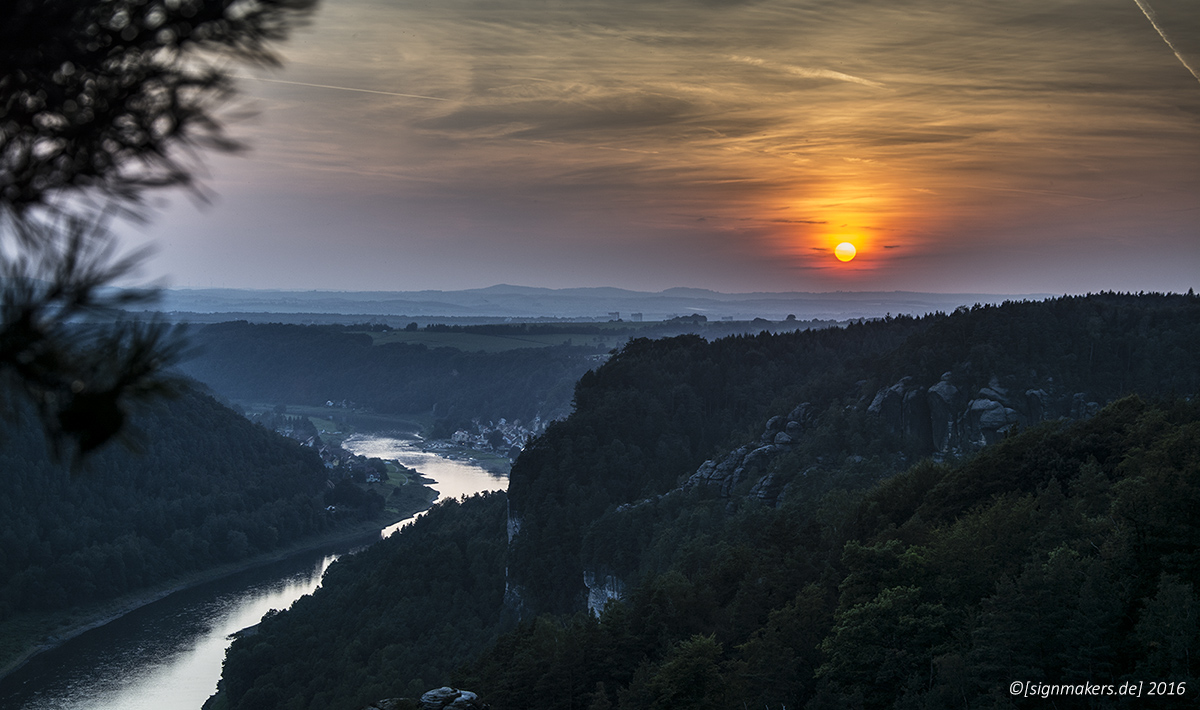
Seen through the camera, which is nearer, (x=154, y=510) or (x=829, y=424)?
(x=829, y=424)

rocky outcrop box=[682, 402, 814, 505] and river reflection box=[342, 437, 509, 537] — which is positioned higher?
rocky outcrop box=[682, 402, 814, 505]

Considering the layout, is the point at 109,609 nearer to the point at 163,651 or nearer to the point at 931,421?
the point at 163,651

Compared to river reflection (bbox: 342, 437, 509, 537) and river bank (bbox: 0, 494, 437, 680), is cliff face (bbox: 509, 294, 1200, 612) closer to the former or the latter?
river reflection (bbox: 342, 437, 509, 537)

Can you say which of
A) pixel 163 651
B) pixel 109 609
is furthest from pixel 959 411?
pixel 109 609

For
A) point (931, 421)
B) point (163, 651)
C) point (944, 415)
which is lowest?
point (163, 651)

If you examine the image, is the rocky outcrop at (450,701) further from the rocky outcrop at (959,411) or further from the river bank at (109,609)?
the river bank at (109,609)

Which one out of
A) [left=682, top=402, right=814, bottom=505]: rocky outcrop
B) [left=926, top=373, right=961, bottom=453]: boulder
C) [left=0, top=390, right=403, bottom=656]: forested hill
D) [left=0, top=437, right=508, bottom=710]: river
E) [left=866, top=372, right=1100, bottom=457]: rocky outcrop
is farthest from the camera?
[left=0, top=390, right=403, bottom=656]: forested hill

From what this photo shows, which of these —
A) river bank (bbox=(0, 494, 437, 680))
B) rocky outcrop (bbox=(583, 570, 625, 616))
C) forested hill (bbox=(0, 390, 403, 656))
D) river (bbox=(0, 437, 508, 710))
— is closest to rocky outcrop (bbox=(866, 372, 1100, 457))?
rocky outcrop (bbox=(583, 570, 625, 616))
